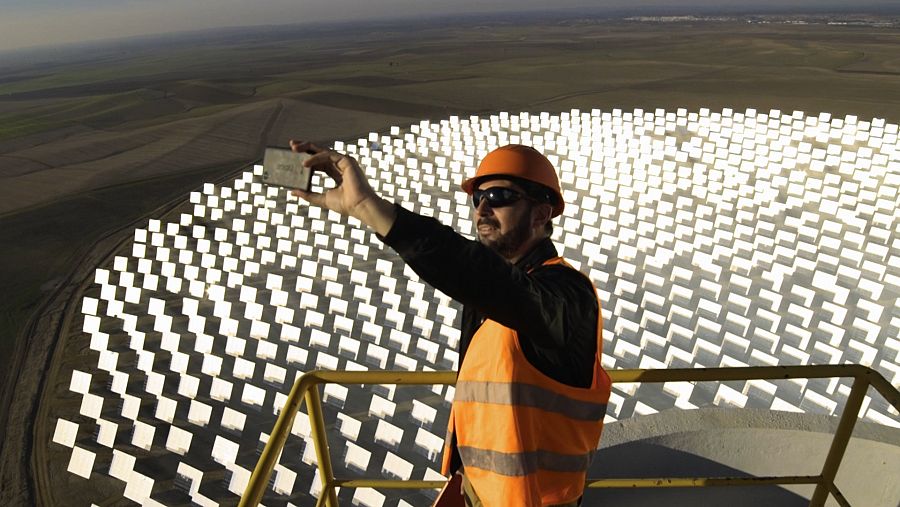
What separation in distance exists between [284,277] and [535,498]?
10.3 meters

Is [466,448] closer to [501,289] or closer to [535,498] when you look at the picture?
[535,498]

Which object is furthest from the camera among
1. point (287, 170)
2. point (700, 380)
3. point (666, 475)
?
point (666, 475)

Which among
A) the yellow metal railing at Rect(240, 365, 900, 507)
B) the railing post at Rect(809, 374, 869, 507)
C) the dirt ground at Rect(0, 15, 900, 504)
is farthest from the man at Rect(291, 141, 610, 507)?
the dirt ground at Rect(0, 15, 900, 504)

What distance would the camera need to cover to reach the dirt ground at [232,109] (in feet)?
50.9

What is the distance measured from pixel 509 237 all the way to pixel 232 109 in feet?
182

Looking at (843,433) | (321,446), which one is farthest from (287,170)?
(843,433)

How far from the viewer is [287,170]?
1.71 m

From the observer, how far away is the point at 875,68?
58.4 meters

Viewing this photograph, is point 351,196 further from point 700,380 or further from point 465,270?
point 700,380

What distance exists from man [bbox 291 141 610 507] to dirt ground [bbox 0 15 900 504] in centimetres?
868

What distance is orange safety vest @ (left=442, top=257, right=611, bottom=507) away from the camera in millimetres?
1858

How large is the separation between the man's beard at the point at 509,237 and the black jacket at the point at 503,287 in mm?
205

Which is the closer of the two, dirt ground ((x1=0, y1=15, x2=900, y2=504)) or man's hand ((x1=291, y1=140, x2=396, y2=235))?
man's hand ((x1=291, y1=140, x2=396, y2=235))

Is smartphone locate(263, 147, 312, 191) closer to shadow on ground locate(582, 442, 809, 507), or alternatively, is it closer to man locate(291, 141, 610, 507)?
man locate(291, 141, 610, 507)
